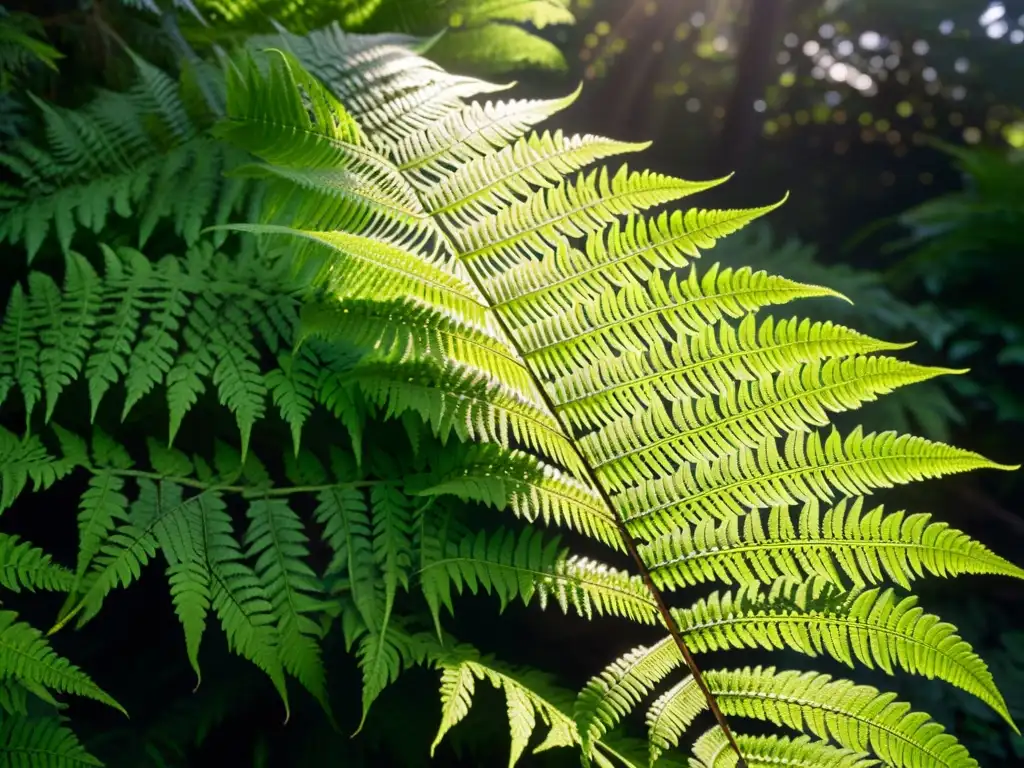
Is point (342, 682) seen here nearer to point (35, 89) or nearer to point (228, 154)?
point (228, 154)

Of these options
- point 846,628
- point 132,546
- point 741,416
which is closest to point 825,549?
point 846,628

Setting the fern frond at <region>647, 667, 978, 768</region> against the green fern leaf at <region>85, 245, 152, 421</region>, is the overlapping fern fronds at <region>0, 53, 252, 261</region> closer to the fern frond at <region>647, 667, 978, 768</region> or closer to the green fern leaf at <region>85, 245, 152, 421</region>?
the green fern leaf at <region>85, 245, 152, 421</region>

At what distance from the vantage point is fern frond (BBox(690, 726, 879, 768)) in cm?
99

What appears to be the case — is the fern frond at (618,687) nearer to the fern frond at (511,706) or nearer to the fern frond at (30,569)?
the fern frond at (511,706)

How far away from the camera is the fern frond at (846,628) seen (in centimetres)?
96

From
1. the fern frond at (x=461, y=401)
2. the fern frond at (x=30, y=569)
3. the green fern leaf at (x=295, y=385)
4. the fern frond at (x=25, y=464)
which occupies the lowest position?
the fern frond at (x=30, y=569)

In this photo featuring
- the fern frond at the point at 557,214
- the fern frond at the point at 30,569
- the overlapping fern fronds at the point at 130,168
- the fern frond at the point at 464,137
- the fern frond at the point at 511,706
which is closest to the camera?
the fern frond at the point at 511,706

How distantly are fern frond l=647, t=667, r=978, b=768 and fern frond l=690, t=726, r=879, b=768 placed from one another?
0.8 inches

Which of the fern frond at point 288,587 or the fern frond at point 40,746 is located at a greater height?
the fern frond at point 288,587

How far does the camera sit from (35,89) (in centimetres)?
163

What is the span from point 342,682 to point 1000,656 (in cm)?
156

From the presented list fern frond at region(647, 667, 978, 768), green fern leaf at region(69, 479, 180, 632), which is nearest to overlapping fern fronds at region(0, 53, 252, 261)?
green fern leaf at region(69, 479, 180, 632)

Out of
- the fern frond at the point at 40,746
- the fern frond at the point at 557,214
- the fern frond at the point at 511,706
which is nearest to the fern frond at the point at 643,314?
the fern frond at the point at 557,214

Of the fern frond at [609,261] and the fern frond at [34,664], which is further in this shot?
the fern frond at [609,261]
